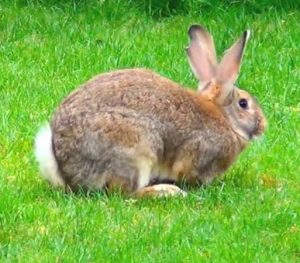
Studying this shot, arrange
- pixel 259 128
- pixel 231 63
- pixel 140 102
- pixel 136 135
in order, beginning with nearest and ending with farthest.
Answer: pixel 136 135, pixel 140 102, pixel 231 63, pixel 259 128

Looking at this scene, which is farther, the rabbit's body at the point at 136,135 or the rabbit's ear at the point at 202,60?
the rabbit's ear at the point at 202,60

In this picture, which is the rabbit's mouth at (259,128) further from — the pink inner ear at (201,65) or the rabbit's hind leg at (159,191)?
the rabbit's hind leg at (159,191)

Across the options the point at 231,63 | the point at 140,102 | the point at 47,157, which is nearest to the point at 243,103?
the point at 231,63

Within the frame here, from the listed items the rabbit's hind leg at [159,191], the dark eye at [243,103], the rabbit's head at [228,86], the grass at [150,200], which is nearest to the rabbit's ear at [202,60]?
the rabbit's head at [228,86]

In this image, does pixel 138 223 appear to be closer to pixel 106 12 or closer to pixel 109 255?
pixel 109 255

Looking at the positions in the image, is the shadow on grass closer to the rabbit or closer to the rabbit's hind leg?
the rabbit

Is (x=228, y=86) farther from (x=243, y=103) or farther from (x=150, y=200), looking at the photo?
(x=150, y=200)
